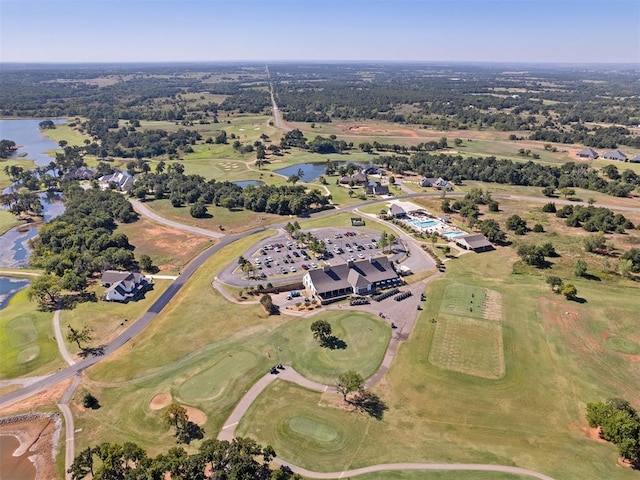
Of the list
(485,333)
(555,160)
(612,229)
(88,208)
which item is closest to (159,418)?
(485,333)

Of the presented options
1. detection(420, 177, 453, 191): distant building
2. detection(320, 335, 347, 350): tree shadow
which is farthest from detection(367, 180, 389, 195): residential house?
detection(320, 335, 347, 350): tree shadow

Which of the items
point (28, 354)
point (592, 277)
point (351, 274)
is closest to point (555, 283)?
point (592, 277)

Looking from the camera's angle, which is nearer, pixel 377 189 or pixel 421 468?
pixel 421 468

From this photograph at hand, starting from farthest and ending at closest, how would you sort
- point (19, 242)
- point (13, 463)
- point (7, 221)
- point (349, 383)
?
point (7, 221) < point (19, 242) < point (349, 383) < point (13, 463)

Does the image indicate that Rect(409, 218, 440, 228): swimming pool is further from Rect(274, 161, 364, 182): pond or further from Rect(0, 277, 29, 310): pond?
Rect(0, 277, 29, 310): pond

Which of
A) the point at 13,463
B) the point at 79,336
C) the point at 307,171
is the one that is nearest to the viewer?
the point at 13,463

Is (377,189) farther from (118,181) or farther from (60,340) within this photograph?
(60,340)

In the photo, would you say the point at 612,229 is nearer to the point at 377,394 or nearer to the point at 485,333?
the point at 485,333

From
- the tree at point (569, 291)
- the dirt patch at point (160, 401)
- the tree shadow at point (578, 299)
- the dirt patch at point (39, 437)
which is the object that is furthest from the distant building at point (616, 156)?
the dirt patch at point (39, 437)
